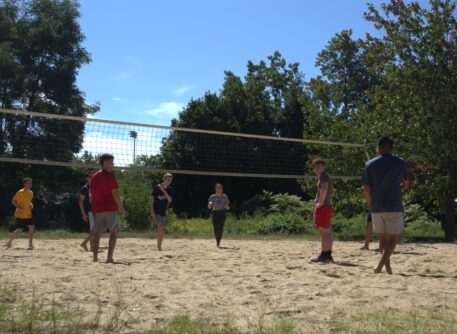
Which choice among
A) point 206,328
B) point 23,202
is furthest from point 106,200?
point 206,328

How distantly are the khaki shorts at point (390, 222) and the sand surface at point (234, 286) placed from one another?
516 mm

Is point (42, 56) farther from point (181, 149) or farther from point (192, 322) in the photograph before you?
point (192, 322)

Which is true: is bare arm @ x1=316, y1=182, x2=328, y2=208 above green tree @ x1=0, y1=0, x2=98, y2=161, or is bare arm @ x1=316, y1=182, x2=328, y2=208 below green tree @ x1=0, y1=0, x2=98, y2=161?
below

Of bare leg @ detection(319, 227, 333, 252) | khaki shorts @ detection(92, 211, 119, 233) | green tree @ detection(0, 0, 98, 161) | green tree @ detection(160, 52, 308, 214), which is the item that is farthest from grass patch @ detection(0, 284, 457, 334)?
green tree @ detection(0, 0, 98, 161)

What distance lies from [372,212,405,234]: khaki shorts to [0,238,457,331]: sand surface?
1.69 ft

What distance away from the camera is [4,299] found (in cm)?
474

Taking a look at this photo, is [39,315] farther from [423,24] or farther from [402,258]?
[423,24]

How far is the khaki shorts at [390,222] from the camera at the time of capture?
667 cm

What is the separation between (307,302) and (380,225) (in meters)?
2.15

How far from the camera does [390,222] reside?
670cm

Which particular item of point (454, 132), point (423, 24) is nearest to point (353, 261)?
point (454, 132)

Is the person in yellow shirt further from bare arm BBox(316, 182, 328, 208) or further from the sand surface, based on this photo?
bare arm BBox(316, 182, 328, 208)

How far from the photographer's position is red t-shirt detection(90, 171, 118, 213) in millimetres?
8195

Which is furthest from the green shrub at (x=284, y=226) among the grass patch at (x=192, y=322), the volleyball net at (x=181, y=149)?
the grass patch at (x=192, y=322)
